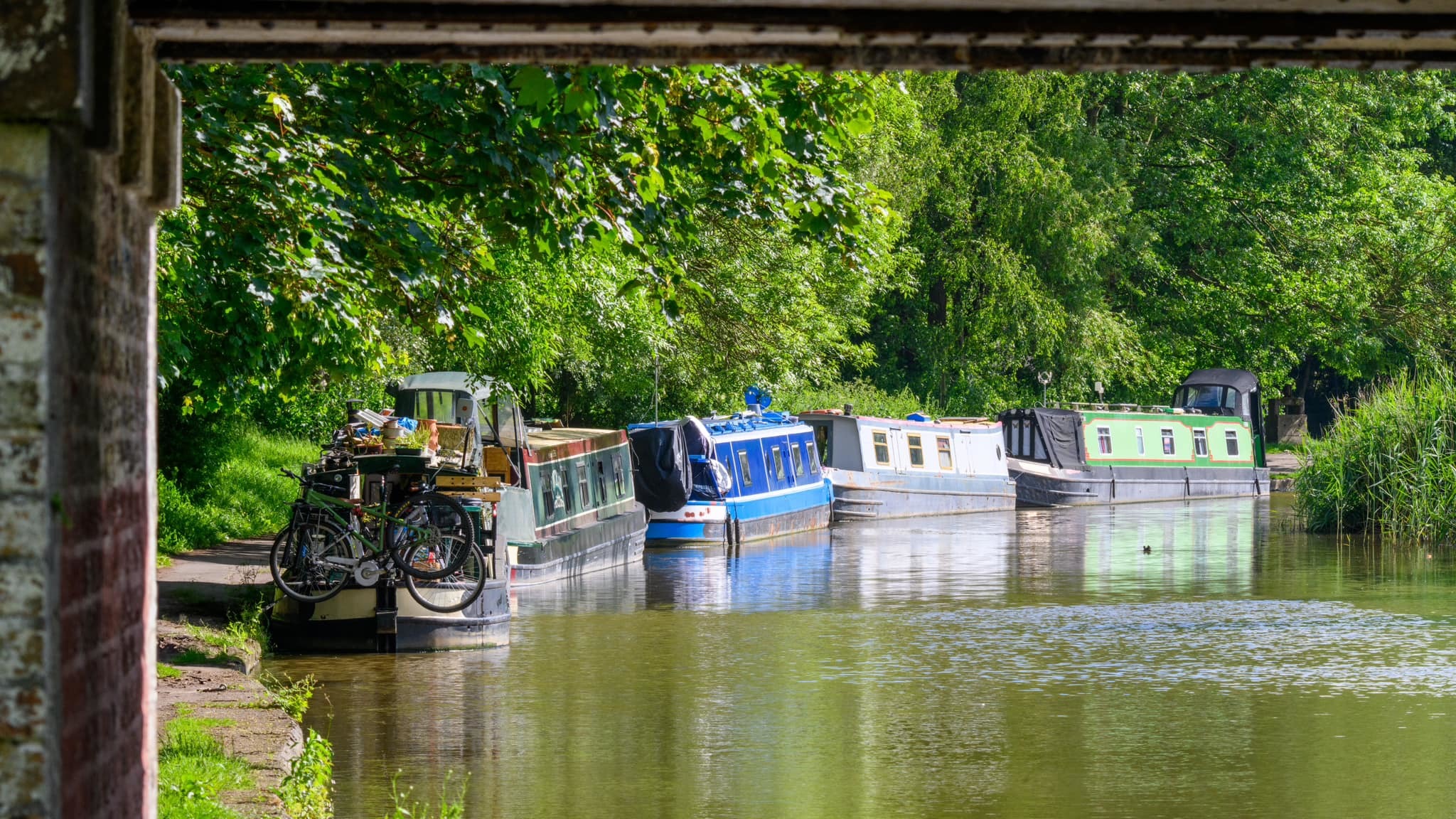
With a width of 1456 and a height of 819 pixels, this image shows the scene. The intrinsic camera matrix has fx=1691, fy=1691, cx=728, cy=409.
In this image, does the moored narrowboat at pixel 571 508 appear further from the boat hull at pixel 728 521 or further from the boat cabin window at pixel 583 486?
the boat hull at pixel 728 521

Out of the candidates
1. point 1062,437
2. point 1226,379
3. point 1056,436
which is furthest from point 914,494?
point 1226,379

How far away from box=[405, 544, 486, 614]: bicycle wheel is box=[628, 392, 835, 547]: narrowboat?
11721 millimetres

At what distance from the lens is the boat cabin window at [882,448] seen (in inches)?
1346

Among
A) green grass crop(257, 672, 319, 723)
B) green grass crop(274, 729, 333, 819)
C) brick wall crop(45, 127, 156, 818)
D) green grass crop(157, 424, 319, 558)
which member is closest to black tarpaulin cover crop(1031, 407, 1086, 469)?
green grass crop(157, 424, 319, 558)

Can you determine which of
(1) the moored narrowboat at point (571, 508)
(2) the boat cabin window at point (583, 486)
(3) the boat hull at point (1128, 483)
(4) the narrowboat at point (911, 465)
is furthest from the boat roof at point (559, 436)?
(3) the boat hull at point (1128, 483)

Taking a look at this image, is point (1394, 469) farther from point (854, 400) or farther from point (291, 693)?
point (291, 693)

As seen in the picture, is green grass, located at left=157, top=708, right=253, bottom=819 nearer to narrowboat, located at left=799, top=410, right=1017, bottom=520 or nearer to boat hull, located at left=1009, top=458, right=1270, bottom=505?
narrowboat, located at left=799, top=410, right=1017, bottom=520

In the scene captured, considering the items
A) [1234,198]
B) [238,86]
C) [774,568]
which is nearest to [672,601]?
[774,568]

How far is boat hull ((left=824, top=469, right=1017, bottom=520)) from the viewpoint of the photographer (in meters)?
33.4

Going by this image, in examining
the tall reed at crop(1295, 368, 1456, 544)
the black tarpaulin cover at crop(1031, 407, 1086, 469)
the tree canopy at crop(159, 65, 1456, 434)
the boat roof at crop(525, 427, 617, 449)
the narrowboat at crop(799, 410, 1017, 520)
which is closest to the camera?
the tree canopy at crop(159, 65, 1456, 434)

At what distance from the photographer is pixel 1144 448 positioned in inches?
1594

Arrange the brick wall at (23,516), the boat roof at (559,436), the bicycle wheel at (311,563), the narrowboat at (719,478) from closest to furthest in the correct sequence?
the brick wall at (23,516) < the bicycle wheel at (311,563) < the boat roof at (559,436) < the narrowboat at (719,478)

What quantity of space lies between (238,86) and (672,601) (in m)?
12.3

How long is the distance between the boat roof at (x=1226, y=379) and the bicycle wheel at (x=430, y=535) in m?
32.4
